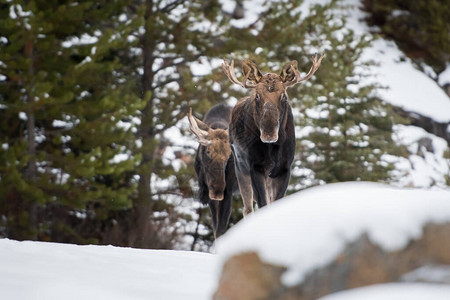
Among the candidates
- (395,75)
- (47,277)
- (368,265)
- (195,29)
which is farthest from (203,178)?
(395,75)

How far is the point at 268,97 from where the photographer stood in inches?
242

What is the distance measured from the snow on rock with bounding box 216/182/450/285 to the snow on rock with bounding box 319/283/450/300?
0.45ft

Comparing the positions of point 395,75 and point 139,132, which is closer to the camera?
point 139,132

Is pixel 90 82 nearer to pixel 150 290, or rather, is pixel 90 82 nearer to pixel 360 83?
pixel 360 83

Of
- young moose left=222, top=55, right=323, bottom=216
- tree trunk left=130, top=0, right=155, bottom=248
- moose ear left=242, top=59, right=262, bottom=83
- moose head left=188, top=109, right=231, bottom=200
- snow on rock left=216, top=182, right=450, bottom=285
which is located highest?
snow on rock left=216, top=182, right=450, bottom=285

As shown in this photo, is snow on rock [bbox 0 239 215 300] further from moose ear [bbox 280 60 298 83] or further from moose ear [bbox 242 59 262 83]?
moose ear [bbox 280 60 298 83]

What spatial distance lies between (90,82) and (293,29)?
512 centimetres

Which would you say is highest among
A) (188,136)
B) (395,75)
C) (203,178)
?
(203,178)

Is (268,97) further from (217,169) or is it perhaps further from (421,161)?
(421,161)

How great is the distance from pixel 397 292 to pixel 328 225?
1.26 feet

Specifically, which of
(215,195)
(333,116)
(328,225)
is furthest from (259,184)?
(333,116)

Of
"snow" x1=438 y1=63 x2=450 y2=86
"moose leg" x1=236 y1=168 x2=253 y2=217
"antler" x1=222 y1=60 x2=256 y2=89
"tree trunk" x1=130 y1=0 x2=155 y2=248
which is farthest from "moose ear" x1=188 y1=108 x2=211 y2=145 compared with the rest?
"snow" x1=438 y1=63 x2=450 y2=86

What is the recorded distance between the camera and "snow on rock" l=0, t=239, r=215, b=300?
10.2 feet

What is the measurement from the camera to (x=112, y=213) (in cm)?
1584
